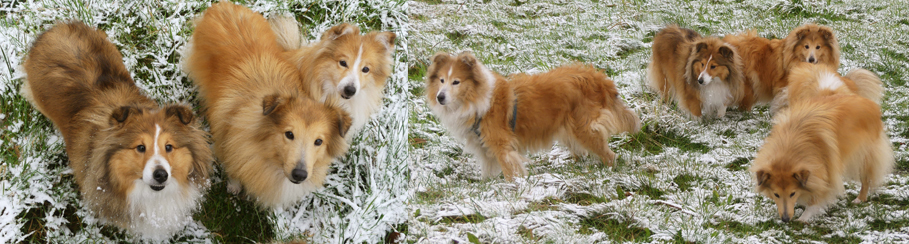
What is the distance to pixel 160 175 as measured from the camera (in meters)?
3.34

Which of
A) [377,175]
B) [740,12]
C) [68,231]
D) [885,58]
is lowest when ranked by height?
[68,231]

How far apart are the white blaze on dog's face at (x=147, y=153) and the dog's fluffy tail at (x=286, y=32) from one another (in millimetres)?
1605

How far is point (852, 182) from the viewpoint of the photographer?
17.8ft

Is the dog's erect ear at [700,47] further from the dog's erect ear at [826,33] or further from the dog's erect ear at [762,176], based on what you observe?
the dog's erect ear at [762,176]

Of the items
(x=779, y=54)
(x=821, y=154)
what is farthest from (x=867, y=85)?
(x=821, y=154)

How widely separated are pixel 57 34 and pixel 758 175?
5186 millimetres

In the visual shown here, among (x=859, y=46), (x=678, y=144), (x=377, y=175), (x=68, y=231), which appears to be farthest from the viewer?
(x=859, y=46)

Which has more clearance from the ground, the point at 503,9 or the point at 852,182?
the point at 503,9

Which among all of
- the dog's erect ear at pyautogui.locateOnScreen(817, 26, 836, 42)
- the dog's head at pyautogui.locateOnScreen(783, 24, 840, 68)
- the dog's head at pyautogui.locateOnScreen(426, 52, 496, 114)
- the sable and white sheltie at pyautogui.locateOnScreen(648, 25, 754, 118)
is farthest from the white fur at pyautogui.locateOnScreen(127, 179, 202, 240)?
the dog's erect ear at pyautogui.locateOnScreen(817, 26, 836, 42)

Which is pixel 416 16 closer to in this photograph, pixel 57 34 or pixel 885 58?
pixel 57 34

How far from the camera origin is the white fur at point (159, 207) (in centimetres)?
360

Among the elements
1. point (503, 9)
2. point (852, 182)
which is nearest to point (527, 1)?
point (503, 9)

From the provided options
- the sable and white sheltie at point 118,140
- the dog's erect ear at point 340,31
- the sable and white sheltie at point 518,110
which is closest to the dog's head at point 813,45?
the sable and white sheltie at point 518,110

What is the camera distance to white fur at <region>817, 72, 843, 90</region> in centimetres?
538
